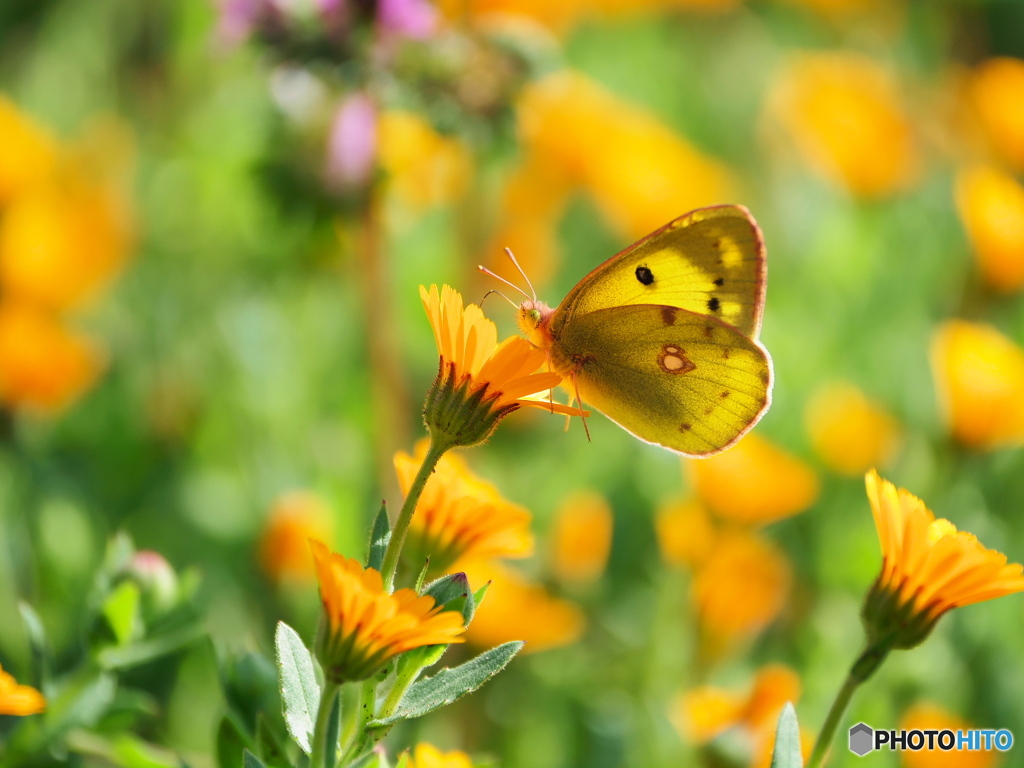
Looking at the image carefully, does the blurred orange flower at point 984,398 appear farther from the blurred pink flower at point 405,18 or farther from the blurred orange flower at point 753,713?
the blurred pink flower at point 405,18

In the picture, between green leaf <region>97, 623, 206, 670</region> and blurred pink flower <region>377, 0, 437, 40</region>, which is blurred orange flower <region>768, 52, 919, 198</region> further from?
green leaf <region>97, 623, 206, 670</region>

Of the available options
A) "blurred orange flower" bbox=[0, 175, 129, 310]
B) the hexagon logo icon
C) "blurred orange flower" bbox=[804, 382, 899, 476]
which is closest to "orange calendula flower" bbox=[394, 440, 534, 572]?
the hexagon logo icon

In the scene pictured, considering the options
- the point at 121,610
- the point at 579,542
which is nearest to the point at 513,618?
the point at 579,542

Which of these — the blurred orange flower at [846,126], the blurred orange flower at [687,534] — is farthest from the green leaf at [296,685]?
the blurred orange flower at [846,126]

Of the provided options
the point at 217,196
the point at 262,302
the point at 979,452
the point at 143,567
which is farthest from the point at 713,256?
the point at 217,196

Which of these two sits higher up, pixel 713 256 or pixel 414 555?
pixel 713 256

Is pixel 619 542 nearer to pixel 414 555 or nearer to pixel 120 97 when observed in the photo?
pixel 414 555
